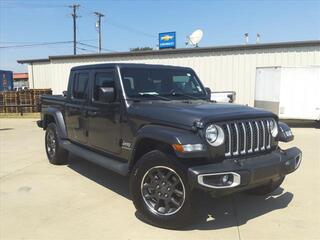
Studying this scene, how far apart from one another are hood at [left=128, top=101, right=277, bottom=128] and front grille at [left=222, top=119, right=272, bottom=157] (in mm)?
86

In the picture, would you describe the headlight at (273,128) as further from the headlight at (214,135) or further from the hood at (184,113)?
the headlight at (214,135)

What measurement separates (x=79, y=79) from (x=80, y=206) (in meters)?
2.53

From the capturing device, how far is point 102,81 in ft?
19.1

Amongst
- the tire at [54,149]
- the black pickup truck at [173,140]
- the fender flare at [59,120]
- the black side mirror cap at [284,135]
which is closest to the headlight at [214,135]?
the black pickup truck at [173,140]

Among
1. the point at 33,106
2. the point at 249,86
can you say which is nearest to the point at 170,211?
the point at 249,86

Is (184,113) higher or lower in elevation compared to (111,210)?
higher

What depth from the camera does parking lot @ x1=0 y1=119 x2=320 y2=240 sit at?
418cm

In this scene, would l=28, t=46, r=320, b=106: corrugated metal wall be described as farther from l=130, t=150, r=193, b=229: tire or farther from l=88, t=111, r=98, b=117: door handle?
l=130, t=150, r=193, b=229: tire

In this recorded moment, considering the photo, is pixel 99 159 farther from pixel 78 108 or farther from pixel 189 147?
pixel 189 147

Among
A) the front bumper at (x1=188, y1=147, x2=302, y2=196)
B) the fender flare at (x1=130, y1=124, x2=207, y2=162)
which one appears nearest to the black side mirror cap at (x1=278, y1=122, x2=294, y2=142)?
the front bumper at (x1=188, y1=147, x2=302, y2=196)

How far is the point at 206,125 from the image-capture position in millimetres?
3996

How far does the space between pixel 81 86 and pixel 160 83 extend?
1665mm

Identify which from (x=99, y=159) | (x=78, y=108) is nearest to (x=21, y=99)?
(x=78, y=108)

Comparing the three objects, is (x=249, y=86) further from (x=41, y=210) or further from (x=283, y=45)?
Answer: (x=41, y=210)
